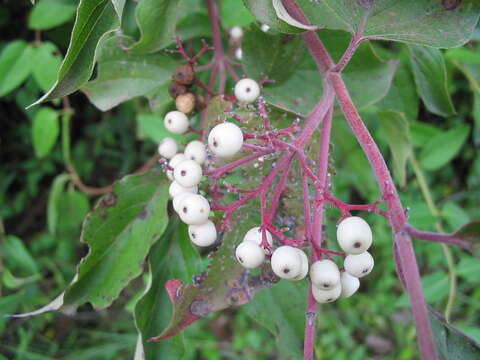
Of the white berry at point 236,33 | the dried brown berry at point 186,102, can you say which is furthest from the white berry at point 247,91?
the white berry at point 236,33

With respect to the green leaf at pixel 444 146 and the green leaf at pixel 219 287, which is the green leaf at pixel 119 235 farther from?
the green leaf at pixel 444 146

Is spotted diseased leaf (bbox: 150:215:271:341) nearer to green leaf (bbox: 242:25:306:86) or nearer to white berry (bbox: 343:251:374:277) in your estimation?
white berry (bbox: 343:251:374:277)

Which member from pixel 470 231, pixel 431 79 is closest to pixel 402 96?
pixel 431 79

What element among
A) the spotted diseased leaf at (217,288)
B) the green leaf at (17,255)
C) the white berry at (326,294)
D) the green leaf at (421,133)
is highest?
the white berry at (326,294)

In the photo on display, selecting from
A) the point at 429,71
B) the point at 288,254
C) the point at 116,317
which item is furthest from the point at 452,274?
the point at 116,317

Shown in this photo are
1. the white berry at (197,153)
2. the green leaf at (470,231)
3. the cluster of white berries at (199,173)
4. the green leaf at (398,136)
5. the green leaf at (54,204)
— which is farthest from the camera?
the green leaf at (54,204)

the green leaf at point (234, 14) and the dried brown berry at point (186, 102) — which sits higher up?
the green leaf at point (234, 14)

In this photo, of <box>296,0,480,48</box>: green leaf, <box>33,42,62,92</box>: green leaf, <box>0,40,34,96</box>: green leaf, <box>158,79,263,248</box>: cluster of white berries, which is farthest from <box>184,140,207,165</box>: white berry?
<box>0,40,34,96</box>: green leaf
